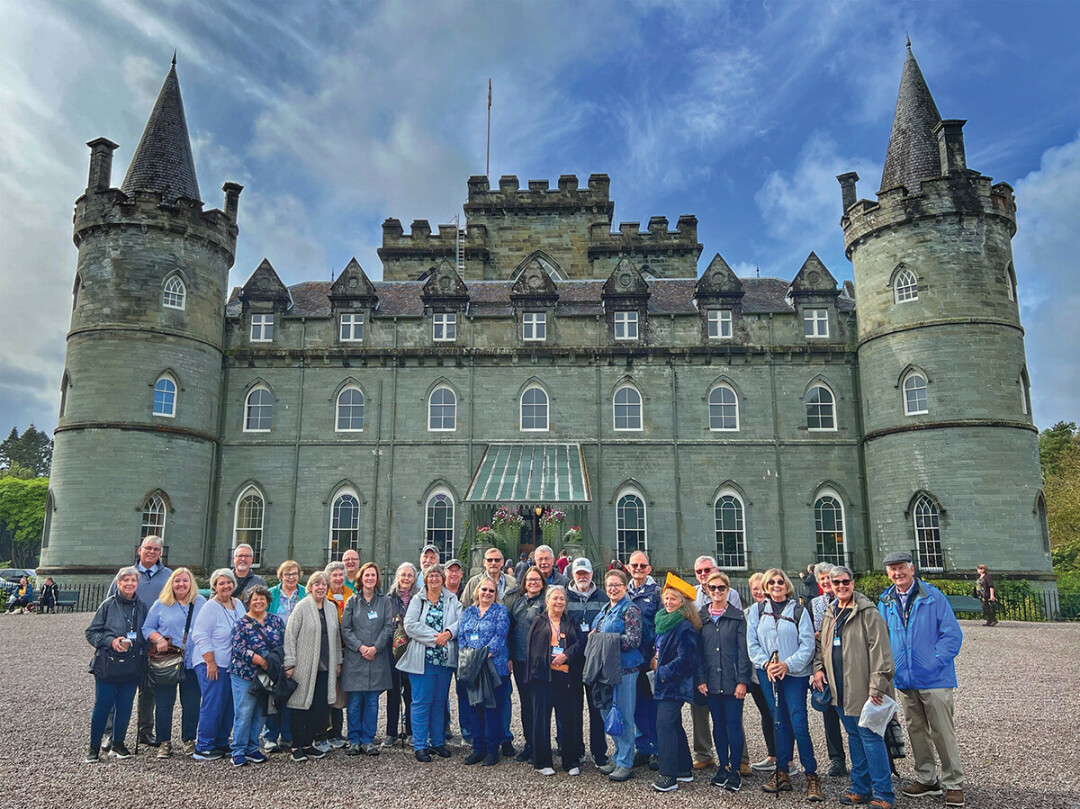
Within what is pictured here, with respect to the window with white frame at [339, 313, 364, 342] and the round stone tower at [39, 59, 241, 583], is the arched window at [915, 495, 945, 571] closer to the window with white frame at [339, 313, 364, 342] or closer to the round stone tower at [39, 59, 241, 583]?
the window with white frame at [339, 313, 364, 342]

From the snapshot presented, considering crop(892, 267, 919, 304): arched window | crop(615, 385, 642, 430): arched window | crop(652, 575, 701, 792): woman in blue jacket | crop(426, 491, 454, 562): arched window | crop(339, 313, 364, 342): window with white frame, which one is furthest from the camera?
crop(339, 313, 364, 342): window with white frame

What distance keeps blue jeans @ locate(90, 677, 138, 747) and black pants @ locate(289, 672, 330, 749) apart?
1.74 meters

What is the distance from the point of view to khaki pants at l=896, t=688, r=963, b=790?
738cm

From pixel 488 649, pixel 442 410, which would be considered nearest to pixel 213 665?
pixel 488 649

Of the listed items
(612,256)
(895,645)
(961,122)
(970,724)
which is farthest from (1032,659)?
(612,256)

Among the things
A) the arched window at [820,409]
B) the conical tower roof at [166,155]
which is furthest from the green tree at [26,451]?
the arched window at [820,409]

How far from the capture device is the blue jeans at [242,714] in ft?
27.6

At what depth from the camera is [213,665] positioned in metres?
8.49

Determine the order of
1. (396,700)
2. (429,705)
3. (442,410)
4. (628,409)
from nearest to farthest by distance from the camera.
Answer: (429,705)
(396,700)
(628,409)
(442,410)

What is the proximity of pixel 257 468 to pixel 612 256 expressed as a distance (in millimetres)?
16996

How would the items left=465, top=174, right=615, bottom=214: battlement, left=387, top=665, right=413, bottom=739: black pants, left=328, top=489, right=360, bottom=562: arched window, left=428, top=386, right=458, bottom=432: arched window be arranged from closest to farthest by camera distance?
left=387, top=665, right=413, bottom=739: black pants < left=328, top=489, right=360, bottom=562: arched window < left=428, top=386, right=458, bottom=432: arched window < left=465, top=174, right=615, bottom=214: battlement

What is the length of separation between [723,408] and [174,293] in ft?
63.6

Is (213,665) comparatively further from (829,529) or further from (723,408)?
(829,529)

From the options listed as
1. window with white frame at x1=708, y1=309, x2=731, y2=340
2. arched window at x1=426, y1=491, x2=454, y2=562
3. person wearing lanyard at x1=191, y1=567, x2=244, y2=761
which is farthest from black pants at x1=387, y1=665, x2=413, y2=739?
window with white frame at x1=708, y1=309, x2=731, y2=340
